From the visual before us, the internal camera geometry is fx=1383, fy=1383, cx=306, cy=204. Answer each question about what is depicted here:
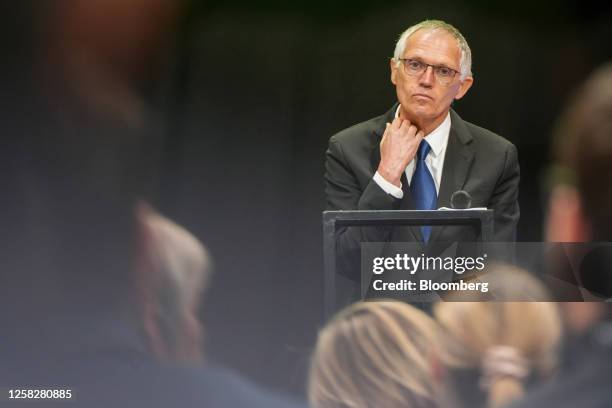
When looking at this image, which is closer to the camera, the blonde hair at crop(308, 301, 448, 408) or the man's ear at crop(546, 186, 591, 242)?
the blonde hair at crop(308, 301, 448, 408)

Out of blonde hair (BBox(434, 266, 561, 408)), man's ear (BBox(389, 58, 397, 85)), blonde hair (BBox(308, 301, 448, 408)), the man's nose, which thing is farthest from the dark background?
blonde hair (BBox(434, 266, 561, 408))

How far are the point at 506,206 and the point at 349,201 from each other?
26.1 inches

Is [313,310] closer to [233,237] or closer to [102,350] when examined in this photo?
[233,237]

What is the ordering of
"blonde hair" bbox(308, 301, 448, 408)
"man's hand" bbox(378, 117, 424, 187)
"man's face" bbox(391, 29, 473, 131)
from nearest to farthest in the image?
"blonde hair" bbox(308, 301, 448, 408) < "man's hand" bbox(378, 117, 424, 187) < "man's face" bbox(391, 29, 473, 131)

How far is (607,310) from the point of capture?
5.81 metres

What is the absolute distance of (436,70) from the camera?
5816 mm

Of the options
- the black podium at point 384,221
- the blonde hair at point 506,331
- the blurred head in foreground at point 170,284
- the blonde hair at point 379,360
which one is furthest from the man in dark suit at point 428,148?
the blurred head in foreground at point 170,284

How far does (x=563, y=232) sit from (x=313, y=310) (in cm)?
112

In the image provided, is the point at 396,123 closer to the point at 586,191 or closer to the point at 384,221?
the point at 384,221

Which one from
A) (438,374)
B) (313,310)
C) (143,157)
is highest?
(143,157)

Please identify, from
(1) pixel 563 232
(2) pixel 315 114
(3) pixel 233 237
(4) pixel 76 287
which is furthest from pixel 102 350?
(1) pixel 563 232

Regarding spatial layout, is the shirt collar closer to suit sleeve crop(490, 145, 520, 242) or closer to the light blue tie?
the light blue tie

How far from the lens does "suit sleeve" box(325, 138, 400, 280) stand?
18.5 feet

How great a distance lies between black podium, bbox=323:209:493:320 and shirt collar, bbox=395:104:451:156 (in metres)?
0.36
